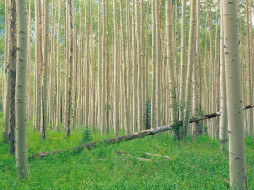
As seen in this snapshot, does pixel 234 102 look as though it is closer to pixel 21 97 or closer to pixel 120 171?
pixel 120 171

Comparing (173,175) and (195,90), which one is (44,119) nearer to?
(195,90)

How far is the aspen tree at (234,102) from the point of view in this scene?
3230 mm

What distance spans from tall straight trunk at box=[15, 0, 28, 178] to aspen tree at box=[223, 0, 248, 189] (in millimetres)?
3271

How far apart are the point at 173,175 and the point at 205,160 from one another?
1058mm

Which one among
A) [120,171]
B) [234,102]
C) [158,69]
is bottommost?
[120,171]

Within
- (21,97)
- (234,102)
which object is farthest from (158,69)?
(234,102)

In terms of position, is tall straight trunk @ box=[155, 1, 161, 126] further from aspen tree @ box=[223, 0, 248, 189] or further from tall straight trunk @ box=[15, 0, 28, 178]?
aspen tree @ box=[223, 0, 248, 189]

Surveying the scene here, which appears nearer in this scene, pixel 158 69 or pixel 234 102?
pixel 234 102

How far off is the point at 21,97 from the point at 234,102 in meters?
3.36

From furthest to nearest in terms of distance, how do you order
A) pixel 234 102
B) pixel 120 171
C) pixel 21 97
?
pixel 120 171, pixel 21 97, pixel 234 102

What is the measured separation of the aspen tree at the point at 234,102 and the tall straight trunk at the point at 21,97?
3.27 metres

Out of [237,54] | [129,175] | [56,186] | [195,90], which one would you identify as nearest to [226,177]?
[129,175]

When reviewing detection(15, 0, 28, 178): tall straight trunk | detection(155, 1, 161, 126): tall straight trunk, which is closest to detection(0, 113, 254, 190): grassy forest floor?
detection(15, 0, 28, 178): tall straight trunk

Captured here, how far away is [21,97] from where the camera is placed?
4512mm
